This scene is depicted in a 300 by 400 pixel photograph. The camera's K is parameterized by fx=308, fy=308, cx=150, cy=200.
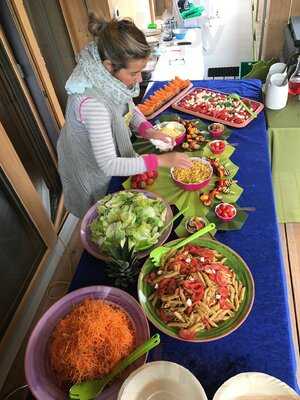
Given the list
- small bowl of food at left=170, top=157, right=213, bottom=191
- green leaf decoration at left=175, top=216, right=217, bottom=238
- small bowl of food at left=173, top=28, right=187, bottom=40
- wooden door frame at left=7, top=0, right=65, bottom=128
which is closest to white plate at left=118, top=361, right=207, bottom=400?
green leaf decoration at left=175, top=216, right=217, bottom=238

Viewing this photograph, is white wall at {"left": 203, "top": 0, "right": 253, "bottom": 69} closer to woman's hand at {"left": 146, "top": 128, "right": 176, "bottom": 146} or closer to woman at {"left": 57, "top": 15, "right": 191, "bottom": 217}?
woman's hand at {"left": 146, "top": 128, "right": 176, "bottom": 146}

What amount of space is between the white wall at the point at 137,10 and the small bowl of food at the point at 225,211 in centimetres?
270

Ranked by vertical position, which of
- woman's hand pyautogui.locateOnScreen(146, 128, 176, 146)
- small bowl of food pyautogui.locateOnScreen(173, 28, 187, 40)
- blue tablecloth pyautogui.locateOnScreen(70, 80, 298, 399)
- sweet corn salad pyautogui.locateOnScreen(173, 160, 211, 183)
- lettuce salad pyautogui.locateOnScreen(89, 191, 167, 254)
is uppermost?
lettuce salad pyautogui.locateOnScreen(89, 191, 167, 254)

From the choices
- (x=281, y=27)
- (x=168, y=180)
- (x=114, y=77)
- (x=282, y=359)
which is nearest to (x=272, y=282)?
(x=282, y=359)

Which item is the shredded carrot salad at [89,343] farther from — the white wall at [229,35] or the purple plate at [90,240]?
the white wall at [229,35]

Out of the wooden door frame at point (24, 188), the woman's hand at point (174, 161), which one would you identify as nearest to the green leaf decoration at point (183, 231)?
the woman's hand at point (174, 161)

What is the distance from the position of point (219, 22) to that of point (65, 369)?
4.03 m

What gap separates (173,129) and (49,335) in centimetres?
122

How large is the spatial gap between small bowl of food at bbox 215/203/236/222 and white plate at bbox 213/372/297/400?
603 mm

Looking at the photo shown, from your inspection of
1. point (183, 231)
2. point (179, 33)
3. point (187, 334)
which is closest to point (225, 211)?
point (183, 231)

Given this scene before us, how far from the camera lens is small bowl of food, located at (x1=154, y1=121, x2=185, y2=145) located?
66.3 inches

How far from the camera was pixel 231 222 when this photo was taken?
1237mm

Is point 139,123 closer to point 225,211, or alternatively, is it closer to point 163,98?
point 163,98

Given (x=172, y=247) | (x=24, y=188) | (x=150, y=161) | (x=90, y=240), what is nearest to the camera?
(x=172, y=247)
